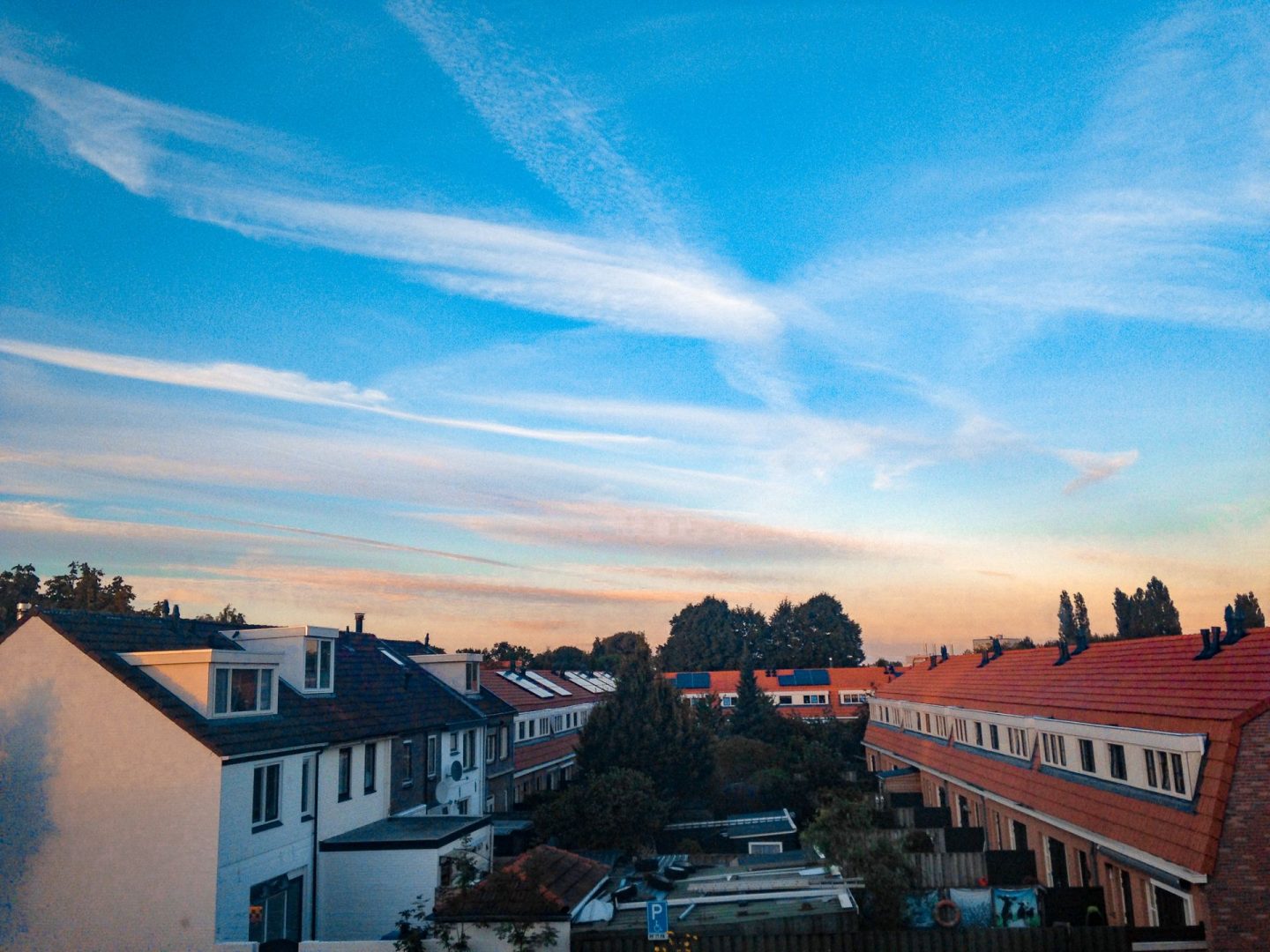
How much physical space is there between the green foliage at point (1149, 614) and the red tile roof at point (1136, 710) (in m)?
58.0

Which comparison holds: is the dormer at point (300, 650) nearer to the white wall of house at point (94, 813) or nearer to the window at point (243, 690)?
the window at point (243, 690)

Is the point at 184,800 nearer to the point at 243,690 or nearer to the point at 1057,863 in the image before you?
the point at 243,690

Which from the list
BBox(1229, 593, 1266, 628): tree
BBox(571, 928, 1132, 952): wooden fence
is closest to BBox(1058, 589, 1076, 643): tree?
BBox(1229, 593, 1266, 628): tree

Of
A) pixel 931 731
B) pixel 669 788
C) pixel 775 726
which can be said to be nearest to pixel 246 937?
pixel 669 788

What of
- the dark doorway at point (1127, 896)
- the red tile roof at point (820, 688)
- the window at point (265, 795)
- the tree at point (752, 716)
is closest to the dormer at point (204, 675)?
the window at point (265, 795)

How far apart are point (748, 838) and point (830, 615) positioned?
3886 inches

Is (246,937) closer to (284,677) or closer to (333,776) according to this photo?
(333,776)

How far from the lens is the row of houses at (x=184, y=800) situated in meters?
18.6

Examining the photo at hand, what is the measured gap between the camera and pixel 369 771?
26.3 metres

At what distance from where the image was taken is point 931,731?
140ft

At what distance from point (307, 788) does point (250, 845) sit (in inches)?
120

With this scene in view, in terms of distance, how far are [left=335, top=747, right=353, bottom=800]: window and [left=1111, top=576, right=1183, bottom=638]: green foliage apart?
8161 centimetres

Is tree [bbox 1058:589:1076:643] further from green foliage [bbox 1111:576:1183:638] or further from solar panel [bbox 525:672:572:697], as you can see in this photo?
solar panel [bbox 525:672:572:697]

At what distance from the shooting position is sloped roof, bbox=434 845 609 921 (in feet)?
50.8
